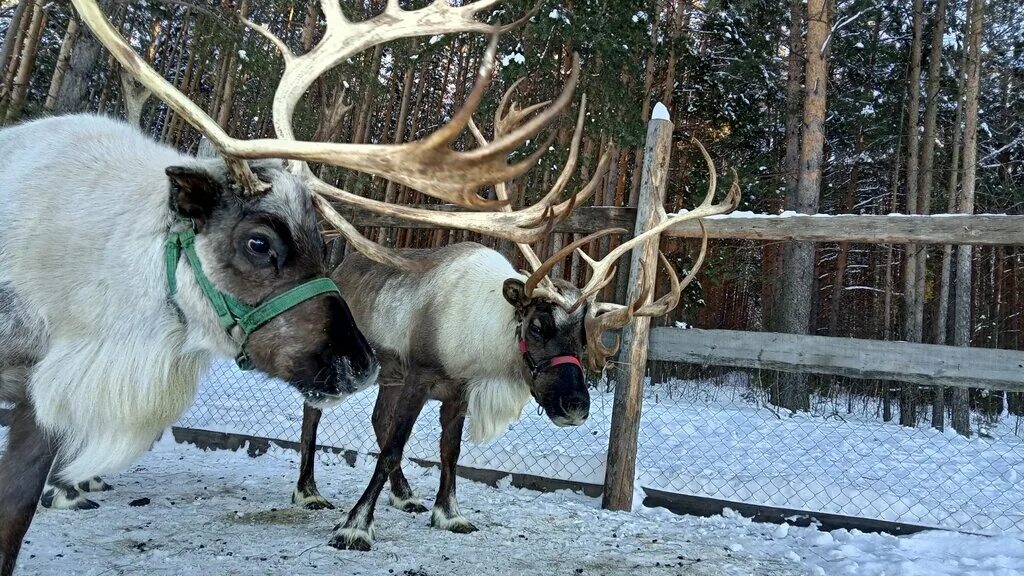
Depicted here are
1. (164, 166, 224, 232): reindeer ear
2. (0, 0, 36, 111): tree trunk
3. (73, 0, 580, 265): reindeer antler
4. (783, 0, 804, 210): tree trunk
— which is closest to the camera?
(73, 0, 580, 265): reindeer antler

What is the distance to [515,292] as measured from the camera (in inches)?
147

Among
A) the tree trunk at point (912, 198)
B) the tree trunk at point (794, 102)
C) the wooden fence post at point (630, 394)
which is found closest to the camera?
the wooden fence post at point (630, 394)

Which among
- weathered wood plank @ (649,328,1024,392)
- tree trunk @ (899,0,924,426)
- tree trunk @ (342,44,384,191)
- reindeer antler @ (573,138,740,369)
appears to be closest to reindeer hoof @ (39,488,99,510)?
reindeer antler @ (573,138,740,369)

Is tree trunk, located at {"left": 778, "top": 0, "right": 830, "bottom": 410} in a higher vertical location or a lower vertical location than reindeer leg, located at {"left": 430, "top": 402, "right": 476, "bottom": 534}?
higher

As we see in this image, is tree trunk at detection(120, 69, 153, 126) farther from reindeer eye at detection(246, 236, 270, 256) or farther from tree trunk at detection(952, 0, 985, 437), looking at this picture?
tree trunk at detection(952, 0, 985, 437)

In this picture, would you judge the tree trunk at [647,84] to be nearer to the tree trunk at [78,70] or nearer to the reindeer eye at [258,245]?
the tree trunk at [78,70]

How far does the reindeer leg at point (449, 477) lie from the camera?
12.3 ft

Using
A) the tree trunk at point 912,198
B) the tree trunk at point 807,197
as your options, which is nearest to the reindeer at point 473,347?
the tree trunk at point 807,197

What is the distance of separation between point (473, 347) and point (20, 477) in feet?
→ 7.68

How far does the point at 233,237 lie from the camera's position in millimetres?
1901

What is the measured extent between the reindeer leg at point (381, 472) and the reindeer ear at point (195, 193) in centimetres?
195

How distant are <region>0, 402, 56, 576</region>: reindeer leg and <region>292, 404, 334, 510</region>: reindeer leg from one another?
1.98m

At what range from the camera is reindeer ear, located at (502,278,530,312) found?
370 cm

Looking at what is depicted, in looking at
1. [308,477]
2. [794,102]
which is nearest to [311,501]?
[308,477]
